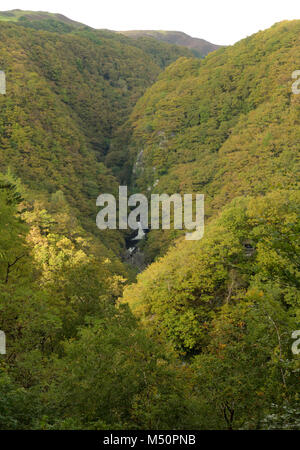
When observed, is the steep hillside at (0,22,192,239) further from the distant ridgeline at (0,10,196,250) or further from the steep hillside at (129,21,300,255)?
the steep hillside at (129,21,300,255)

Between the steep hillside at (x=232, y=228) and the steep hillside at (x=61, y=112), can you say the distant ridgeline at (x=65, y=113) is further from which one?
the steep hillside at (x=232, y=228)

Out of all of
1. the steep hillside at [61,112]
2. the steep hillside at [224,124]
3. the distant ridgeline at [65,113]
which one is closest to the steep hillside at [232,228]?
the steep hillside at [224,124]

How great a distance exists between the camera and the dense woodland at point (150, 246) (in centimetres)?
1111

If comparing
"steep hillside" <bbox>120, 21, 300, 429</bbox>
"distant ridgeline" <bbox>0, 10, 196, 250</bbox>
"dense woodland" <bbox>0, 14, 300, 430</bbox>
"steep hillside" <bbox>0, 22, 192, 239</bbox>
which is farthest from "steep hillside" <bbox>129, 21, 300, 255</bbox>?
"steep hillside" <bbox>0, 22, 192, 239</bbox>

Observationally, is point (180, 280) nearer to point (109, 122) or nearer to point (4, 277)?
point (4, 277)

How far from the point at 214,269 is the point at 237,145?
57.4 meters

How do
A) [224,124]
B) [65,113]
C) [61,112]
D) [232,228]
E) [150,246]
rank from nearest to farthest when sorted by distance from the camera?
[232,228]
[150,246]
[224,124]
[61,112]
[65,113]

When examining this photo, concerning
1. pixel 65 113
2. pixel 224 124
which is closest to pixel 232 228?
pixel 224 124

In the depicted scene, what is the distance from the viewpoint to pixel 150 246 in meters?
77.7

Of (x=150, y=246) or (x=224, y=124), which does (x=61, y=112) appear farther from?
(x=150, y=246)

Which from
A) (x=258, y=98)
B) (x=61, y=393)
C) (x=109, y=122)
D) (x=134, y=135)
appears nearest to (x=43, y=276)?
(x=61, y=393)

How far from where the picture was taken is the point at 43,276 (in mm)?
28469

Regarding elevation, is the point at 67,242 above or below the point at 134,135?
below

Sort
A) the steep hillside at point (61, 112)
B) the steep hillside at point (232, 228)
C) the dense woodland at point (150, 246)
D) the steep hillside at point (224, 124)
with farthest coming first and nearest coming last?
the steep hillside at point (61, 112) < the steep hillside at point (224, 124) < the steep hillside at point (232, 228) < the dense woodland at point (150, 246)
